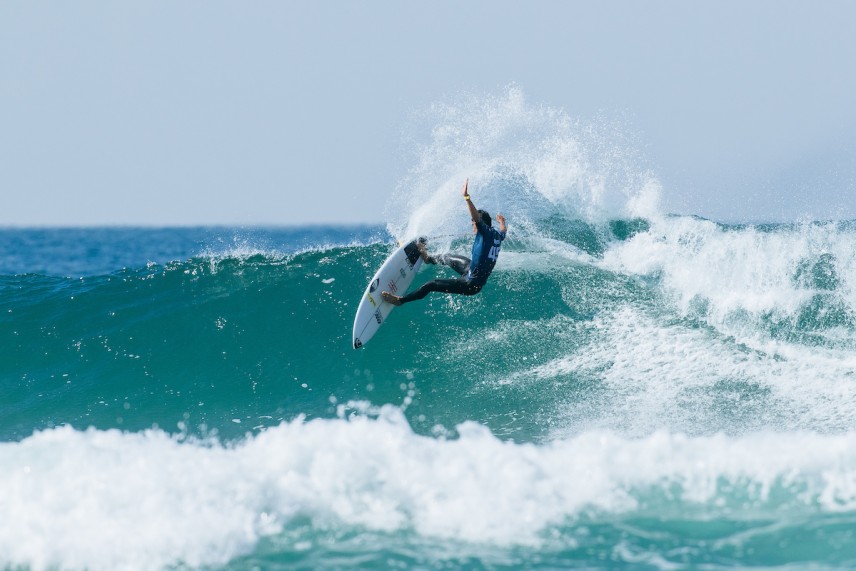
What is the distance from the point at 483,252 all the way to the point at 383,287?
4.44ft

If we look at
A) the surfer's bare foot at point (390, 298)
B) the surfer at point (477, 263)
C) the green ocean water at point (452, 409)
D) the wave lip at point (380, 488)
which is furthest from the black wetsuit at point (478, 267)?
the wave lip at point (380, 488)

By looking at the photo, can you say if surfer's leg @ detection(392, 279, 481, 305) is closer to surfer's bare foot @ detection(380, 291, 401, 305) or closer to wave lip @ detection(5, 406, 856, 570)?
surfer's bare foot @ detection(380, 291, 401, 305)

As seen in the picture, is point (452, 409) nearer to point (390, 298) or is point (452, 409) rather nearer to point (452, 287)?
point (452, 287)

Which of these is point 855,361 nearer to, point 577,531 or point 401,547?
point 577,531

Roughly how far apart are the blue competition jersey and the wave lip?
7.55 ft

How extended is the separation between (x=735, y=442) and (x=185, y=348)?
21.2ft

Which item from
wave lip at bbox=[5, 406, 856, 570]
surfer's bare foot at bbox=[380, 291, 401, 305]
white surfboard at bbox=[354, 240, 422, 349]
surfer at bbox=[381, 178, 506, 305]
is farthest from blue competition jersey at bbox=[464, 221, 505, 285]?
wave lip at bbox=[5, 406, 856, 570]

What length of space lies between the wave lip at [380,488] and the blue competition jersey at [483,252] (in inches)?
90.6

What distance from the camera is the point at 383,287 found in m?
9.05

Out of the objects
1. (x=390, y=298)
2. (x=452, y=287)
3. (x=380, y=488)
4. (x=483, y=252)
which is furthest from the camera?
(x=390, y=298)

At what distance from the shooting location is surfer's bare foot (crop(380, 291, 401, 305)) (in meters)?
8.92

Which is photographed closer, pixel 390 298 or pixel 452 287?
pixel 452 287

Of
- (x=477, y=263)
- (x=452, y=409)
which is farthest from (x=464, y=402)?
(x=477, y=263)

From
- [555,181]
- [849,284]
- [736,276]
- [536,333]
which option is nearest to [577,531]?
[536,333]
